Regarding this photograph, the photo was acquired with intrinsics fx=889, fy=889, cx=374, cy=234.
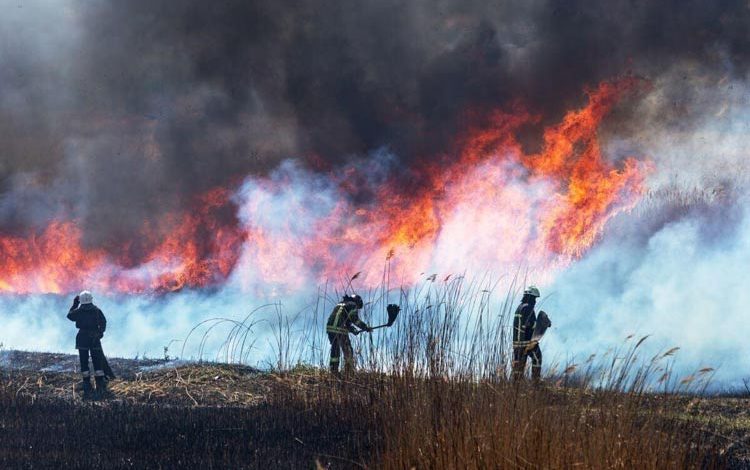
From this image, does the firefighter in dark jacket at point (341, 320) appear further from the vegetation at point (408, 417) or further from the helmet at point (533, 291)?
the helmet at point (533, 291)

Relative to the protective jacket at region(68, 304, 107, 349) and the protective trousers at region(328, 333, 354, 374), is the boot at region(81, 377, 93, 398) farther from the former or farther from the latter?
the protective trousers at region(328, 333, 354, 374)

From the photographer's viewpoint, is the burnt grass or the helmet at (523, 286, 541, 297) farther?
the helmet at (523, 286, 541, 297)

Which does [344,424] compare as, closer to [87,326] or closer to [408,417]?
[408,417]

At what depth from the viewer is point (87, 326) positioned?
1472 cm

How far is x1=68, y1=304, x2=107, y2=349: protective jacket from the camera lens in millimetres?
14648

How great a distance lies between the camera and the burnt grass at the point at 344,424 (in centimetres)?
719

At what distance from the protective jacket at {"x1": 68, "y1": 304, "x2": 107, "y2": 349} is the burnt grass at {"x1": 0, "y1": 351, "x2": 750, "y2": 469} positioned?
77 centimetres

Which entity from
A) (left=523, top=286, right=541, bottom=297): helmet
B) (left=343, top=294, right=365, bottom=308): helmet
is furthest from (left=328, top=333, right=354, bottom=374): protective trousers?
(left=523, top=286, right=541, bottom=297): helmet

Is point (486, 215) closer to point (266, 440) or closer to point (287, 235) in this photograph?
point (287, 235)

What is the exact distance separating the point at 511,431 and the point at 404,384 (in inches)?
107

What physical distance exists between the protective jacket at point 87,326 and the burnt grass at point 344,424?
774mm

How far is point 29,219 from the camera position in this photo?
25438 millimetres

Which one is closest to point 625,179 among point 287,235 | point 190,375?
point 287,235

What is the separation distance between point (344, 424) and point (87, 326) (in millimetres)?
5974
